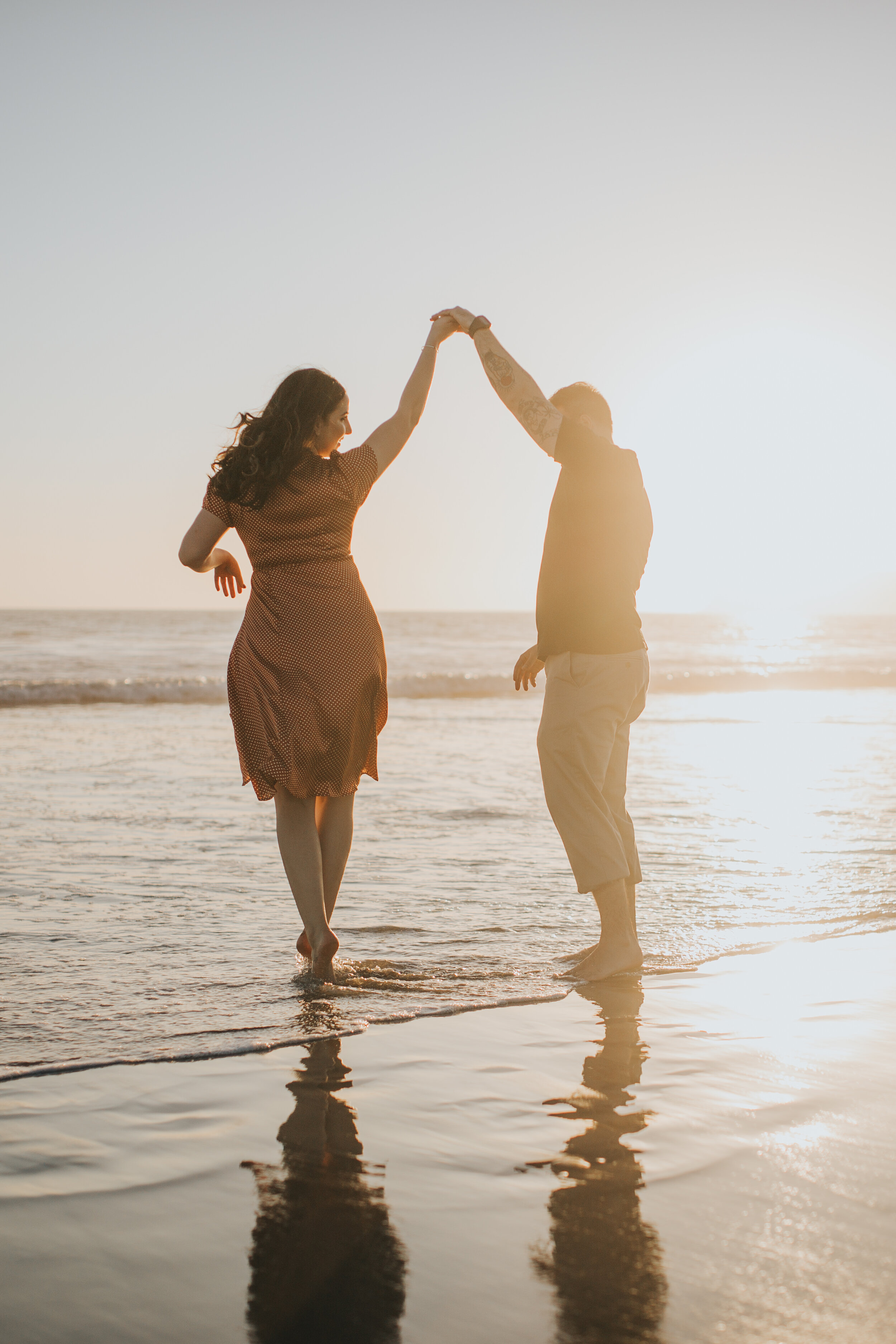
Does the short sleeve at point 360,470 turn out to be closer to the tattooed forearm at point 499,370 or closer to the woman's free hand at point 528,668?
the tattooed forearm at point 499,370

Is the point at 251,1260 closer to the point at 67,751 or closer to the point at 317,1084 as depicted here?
the point at 317,1084

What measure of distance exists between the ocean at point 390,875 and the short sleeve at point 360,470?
1450 millimetres

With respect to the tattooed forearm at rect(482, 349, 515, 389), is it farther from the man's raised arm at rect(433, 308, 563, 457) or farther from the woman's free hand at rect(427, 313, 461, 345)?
the woman's free hand at rect(427, 313, 461, 345)

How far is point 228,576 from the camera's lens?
3.64 metres

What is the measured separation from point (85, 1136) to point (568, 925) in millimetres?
2242

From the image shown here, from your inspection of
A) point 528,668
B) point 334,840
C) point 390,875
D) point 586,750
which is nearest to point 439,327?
point 528,668

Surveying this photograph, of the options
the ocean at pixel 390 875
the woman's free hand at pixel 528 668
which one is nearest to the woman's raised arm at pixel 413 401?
the woman's free hand at pixel 528 668

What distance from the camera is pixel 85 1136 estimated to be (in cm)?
212

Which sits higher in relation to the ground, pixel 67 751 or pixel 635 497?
pixel 635 497

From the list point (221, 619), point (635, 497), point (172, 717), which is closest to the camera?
point (635, 497)

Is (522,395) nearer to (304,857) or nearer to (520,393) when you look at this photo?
(520,393)

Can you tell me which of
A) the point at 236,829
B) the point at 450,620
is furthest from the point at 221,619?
the point at 236,829

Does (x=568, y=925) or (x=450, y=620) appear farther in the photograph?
(x=450, y=620)

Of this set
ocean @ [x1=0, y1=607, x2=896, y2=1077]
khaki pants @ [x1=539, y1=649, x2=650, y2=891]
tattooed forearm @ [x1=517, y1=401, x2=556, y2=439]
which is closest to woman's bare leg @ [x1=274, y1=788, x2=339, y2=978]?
ocean @ [x1=0, y1=607, x2=896, y2=1077]
